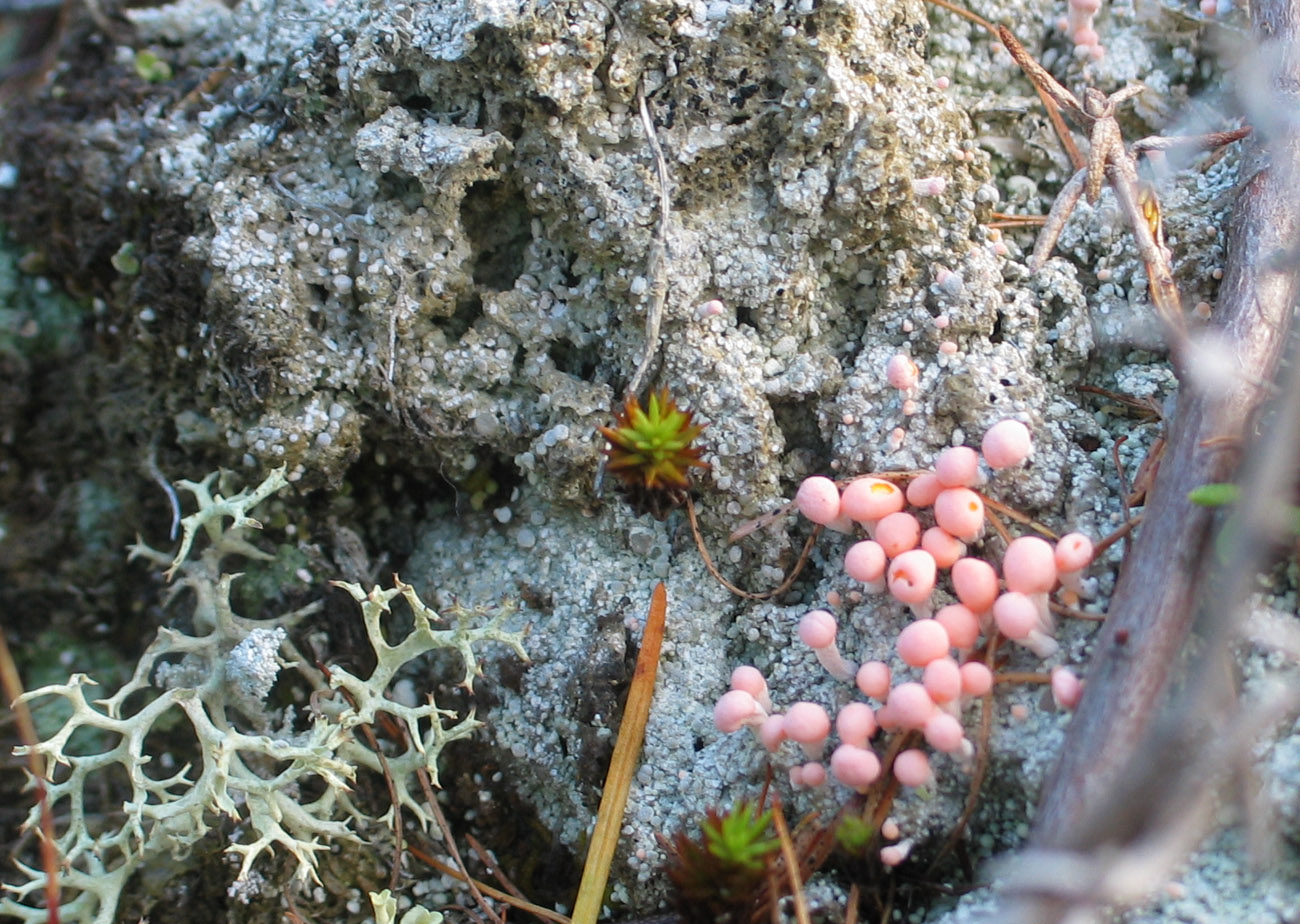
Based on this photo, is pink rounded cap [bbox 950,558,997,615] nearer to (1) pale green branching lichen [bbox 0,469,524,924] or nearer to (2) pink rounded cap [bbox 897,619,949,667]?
(2) pink rounded cap [bbox 897,619,949,667]

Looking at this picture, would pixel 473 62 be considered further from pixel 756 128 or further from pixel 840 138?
pixel 840 138

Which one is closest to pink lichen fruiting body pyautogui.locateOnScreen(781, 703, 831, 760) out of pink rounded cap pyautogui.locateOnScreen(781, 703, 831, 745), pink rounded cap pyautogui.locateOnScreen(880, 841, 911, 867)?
pink rounded cap pyautogui.locateOnScreen(781, 703, 831, 745)

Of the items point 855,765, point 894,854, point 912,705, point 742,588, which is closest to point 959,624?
point 912,705

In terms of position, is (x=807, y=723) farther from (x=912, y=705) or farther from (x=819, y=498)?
(x=819, y=498)

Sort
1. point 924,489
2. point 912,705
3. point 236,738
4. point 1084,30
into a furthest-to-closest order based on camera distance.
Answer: point 1084,30
point 236,738
point 924,489
point 912,705

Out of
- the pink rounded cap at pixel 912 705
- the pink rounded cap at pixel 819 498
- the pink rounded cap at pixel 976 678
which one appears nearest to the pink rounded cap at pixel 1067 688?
the pink rounded cap at pixel 976 678

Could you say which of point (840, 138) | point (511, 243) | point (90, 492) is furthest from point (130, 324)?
point (840, 138)

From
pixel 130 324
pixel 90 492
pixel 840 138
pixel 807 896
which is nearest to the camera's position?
pixel 807 896
